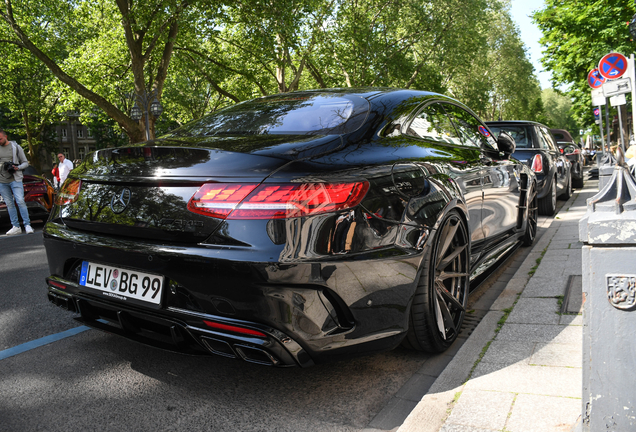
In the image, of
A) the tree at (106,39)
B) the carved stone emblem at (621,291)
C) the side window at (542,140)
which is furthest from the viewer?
the tree at (106,39)

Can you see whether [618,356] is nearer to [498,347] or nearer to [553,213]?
[498,347]

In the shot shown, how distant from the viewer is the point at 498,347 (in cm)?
302

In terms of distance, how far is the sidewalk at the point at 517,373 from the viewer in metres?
2.26

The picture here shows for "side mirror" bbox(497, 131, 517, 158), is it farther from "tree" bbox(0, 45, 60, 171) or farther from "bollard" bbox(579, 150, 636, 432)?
"tree" bbox(0, 45, 60, 171)

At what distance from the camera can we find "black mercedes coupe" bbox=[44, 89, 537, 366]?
7.46 ft

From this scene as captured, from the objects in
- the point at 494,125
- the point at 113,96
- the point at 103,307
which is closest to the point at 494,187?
the point at 103,307

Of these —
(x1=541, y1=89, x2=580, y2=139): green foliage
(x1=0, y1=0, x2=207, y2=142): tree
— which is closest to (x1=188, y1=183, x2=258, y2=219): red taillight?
(x1=0, y1=0, x2=207, y2=142): tree

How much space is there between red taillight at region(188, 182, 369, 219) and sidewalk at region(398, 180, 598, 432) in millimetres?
990

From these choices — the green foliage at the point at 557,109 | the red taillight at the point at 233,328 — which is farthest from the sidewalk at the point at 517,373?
the green foliage at the point at 557,109

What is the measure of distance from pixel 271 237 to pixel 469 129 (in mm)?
2713

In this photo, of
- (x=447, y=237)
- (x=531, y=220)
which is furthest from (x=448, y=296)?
(x=531, y=220)

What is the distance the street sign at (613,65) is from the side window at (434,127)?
35.0 ft

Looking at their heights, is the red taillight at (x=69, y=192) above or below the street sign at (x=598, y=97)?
below

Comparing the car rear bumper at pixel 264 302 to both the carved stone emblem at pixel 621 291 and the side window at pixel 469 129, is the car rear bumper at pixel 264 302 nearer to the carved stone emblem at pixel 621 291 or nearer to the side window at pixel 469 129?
the carved stone emblem at pixel 621 291
